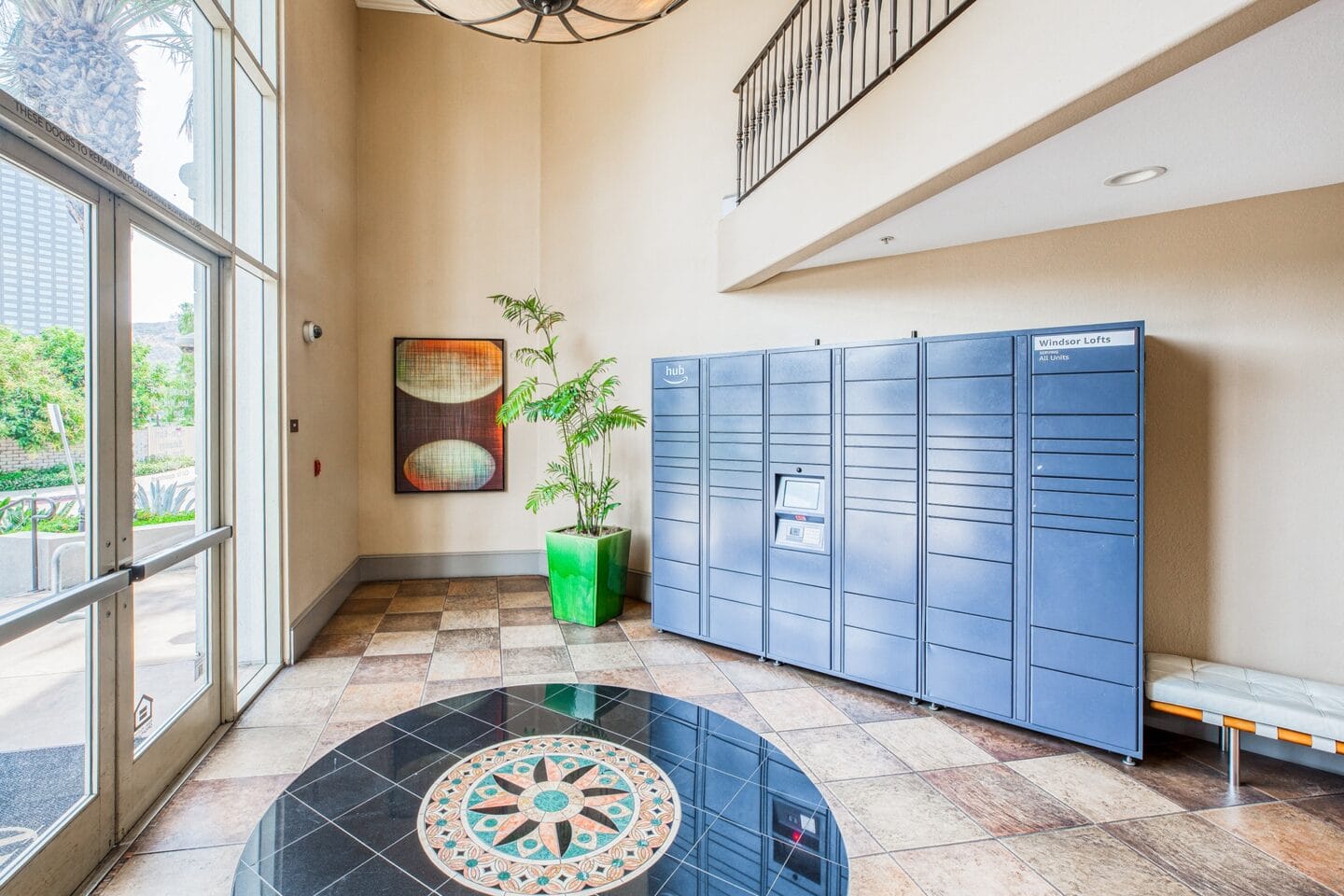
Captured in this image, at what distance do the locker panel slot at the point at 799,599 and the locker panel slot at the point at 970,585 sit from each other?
0.61 m

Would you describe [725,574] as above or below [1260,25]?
below

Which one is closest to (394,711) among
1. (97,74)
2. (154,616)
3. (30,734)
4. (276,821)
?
(276,821)

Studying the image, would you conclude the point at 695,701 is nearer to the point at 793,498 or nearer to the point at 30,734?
the point at 793,498

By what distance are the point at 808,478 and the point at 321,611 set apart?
3555 mm

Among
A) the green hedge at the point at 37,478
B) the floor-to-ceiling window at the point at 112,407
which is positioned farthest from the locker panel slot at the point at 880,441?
the green hedge at the point at 37,478

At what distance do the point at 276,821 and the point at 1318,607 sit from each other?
443cm

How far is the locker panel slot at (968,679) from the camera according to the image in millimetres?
3037

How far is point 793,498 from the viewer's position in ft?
12.3

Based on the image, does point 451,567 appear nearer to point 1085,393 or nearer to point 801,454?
point 801,454

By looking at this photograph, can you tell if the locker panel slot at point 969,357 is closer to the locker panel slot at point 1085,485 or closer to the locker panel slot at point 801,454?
the locker panel slot at point 1085,485

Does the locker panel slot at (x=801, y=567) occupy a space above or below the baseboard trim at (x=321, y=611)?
above

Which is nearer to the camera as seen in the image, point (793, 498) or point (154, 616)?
point (154, 616)

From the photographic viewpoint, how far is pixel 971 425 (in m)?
3.10

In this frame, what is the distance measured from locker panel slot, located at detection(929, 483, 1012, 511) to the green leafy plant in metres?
2.20
